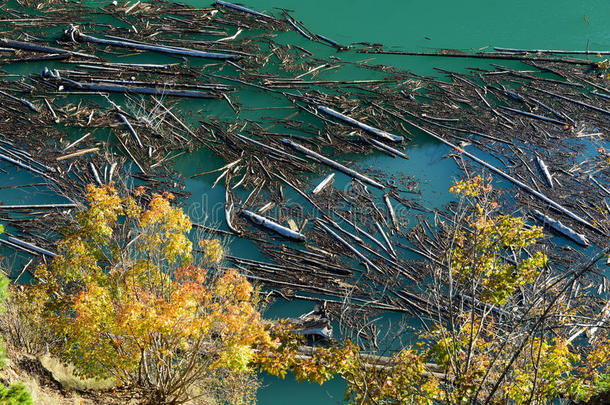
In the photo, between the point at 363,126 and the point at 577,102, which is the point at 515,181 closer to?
the point at 363,126

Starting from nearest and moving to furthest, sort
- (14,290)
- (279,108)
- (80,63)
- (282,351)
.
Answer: (282,351)
(14,290)
(279,108)
(80,63)

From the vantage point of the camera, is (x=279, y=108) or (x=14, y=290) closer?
(x=14, y=290)

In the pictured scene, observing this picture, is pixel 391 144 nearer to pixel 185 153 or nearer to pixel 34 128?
pixel 185 153

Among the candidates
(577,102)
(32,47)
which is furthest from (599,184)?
(32,47)

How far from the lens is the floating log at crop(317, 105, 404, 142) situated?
20734 mm

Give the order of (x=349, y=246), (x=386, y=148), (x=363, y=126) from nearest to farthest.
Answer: (x=349, y=246)
(x=386, y=148)
(x=363, y=126)

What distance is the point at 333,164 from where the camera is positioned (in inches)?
767

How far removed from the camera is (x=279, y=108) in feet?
72.4

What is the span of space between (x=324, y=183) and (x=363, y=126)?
11.8 ft

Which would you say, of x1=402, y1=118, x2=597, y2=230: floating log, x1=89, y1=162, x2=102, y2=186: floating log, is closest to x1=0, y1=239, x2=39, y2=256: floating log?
x1=89, y1=162, x2=102, y2=186: floating log

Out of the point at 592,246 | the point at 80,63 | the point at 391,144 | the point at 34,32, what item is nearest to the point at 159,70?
the point at 80,63

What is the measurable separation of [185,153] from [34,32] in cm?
1153

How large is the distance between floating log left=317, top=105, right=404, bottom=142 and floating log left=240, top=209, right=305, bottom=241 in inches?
237

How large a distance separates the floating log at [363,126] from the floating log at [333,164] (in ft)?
7.41
